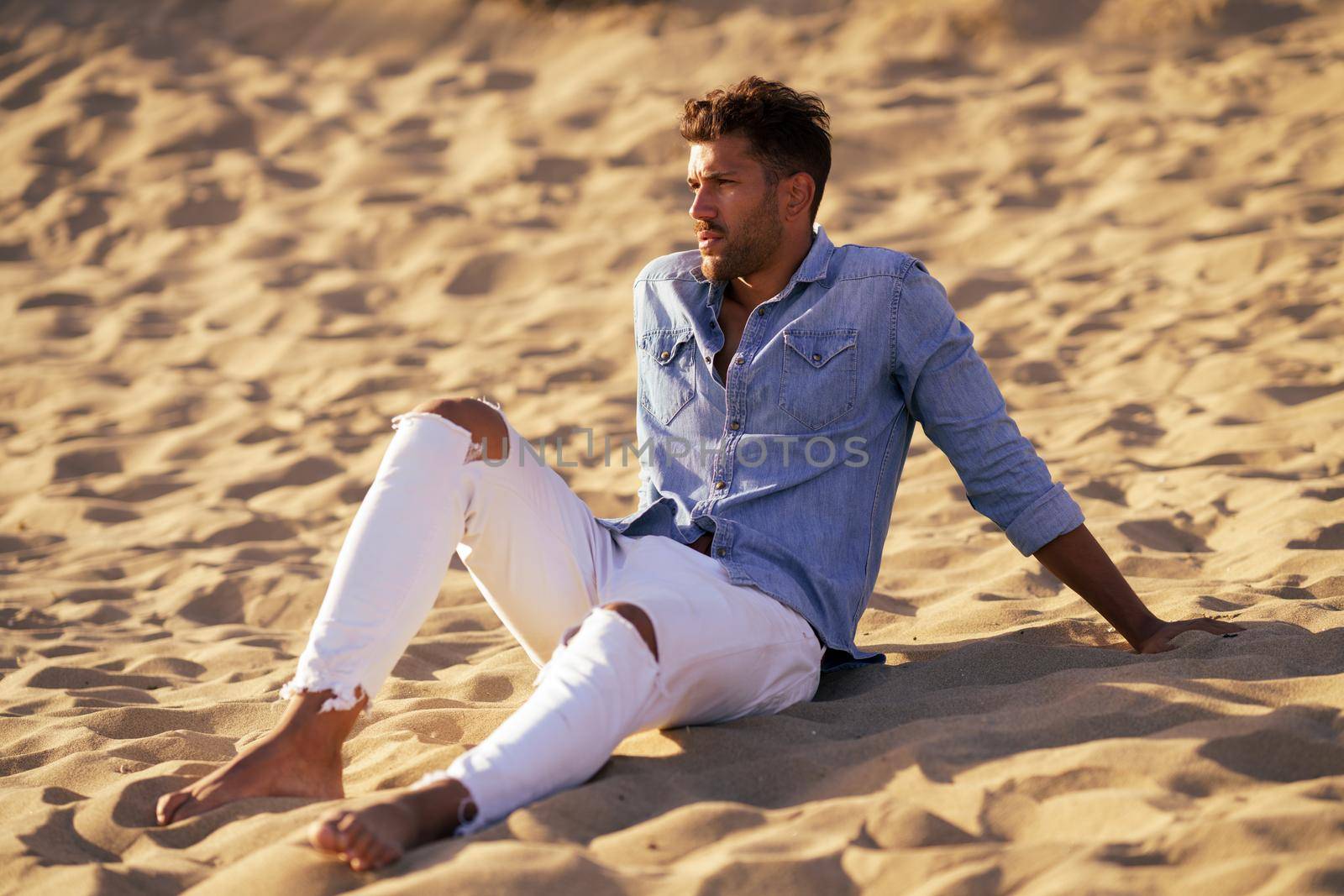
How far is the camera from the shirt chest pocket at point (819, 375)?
7.88 ft

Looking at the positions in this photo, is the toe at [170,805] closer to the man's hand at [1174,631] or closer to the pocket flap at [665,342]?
the pocket flap at [665,342]

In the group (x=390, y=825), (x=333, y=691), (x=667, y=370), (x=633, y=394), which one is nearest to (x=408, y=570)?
(x=333, y=691)

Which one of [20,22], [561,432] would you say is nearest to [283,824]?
[561,432]

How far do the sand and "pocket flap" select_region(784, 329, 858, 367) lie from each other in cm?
62

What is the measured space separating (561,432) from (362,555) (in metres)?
2.80

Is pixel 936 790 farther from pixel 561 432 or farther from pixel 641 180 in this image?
pixel 641 180

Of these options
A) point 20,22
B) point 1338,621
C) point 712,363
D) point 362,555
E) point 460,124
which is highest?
point 20,22

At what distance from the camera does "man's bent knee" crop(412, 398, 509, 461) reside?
2104 mm

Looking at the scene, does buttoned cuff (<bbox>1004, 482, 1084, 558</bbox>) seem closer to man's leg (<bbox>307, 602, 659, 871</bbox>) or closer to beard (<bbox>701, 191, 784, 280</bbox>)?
beard (<bbox>701, 191, 784, 280</bbox>)

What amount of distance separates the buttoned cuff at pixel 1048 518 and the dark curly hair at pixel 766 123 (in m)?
0.70

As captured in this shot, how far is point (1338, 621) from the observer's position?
2.45 meters

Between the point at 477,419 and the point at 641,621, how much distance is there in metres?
0.45

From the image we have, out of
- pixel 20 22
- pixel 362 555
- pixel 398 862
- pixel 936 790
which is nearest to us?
pixel 398 862

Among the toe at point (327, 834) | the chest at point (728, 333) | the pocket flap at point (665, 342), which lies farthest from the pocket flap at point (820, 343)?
the toe at point (327, 834)
